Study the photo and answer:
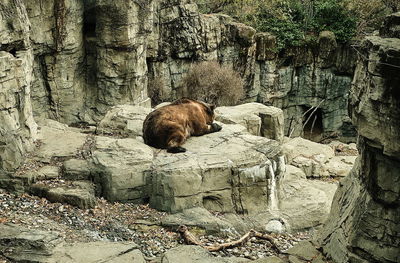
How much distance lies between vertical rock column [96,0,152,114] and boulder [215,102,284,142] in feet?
24.3

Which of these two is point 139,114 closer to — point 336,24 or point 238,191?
point 238,191

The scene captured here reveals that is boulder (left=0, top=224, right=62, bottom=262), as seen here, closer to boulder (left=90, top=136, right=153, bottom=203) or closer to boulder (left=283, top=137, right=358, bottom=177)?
boulder (left=90, top=136, right=153, bottom=203)

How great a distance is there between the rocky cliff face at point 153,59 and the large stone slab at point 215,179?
15.2 ft

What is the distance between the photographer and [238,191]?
31.2 feet

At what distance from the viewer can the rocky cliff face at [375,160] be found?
18.1 feet

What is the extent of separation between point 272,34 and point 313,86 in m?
4.12

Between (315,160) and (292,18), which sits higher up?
(292,18)

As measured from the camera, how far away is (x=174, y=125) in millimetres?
10227

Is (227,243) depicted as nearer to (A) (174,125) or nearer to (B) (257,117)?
(A) (174,125)

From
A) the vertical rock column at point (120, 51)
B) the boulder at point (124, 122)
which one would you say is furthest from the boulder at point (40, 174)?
the vertical rock column at point (120, 51)

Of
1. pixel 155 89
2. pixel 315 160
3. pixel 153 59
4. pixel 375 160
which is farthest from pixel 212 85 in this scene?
pixel 375 160

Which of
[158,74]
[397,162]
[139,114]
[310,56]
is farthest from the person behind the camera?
[310,56]

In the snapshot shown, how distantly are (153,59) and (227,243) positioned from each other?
17517 millimetres

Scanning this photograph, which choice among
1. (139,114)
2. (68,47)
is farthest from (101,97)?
(139,114)
